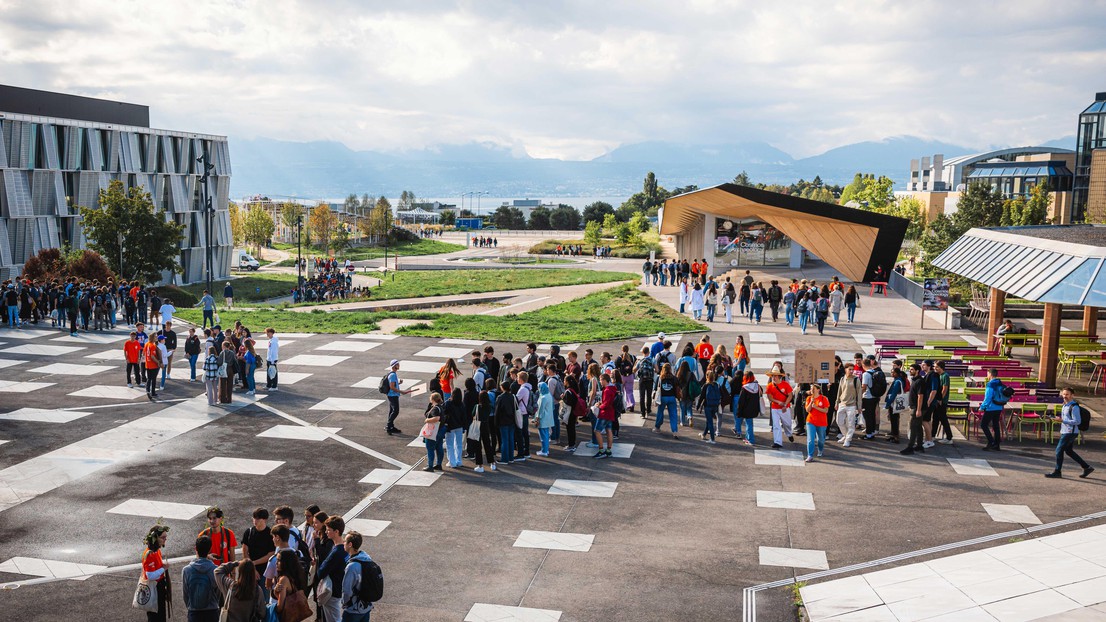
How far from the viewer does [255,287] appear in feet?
203

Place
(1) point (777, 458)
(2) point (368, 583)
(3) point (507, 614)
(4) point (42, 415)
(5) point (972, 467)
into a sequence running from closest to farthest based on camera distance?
(2) point (368, 583) → (3) point (507, 614) → (5) point (972, 467) → (1) point (777, 458) → (4) point (42, 415)

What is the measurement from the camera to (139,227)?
1820 inches

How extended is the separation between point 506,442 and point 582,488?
2.05 metres

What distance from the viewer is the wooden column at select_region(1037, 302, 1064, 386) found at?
21.0 m

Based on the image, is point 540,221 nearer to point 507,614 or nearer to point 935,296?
point 935,296

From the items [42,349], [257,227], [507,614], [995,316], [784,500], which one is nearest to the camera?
[507,614]

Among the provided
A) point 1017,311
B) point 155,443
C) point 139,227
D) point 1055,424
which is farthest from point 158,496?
point 139,227

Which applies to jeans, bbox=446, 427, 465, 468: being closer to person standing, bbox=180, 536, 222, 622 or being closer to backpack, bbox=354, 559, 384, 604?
backpack, bbox=354, 559, 384, 604

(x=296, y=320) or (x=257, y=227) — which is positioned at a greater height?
(x=257, y=227)

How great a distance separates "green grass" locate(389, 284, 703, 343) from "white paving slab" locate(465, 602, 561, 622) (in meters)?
17.8

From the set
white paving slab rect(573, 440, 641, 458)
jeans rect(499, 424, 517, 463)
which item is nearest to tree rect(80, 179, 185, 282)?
jeans rect(499, 424, 517, 463)

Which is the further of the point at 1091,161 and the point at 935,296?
the point at 1091,161

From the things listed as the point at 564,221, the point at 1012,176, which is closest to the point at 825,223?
the point at 1012,176

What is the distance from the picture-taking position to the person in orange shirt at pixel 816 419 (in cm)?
1572
